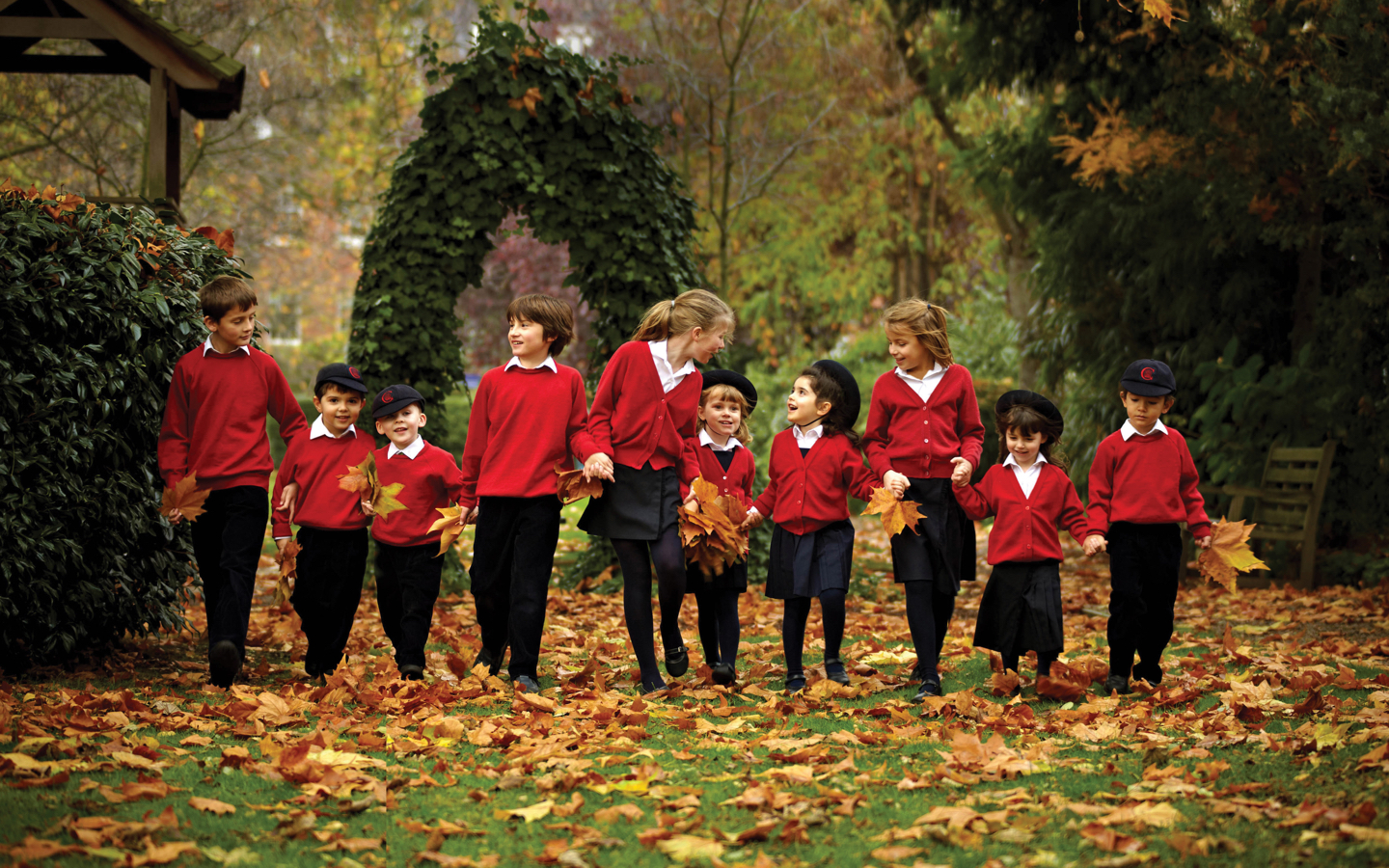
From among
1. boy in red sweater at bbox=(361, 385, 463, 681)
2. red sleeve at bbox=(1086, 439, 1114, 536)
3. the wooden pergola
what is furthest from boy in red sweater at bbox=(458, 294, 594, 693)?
the wooden pergola

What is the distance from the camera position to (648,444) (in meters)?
5.58

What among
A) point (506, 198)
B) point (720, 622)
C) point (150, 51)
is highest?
point (150, 51)

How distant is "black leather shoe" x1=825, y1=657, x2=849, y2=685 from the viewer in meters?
5.90

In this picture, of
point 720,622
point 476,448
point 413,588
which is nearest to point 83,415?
point 413,588

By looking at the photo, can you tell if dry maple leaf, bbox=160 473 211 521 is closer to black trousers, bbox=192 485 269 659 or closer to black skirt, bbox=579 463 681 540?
black trousers, bbox=192 485 269 659

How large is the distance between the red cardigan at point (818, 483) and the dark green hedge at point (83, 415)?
3.33m

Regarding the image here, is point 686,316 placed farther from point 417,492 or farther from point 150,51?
Result: point 150,51

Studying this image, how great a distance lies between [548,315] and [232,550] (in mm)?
1921

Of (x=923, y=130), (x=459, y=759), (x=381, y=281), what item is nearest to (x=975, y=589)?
(x=381, y=281)

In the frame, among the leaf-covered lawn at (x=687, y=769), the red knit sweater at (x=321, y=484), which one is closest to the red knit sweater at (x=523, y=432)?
the red knit sweater at (x=321, y=484)

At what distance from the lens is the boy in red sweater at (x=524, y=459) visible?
5.65m

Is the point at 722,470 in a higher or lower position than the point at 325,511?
higher

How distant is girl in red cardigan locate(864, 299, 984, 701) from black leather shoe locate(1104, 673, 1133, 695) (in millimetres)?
851

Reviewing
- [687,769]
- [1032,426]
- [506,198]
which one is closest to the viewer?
[687,769]
